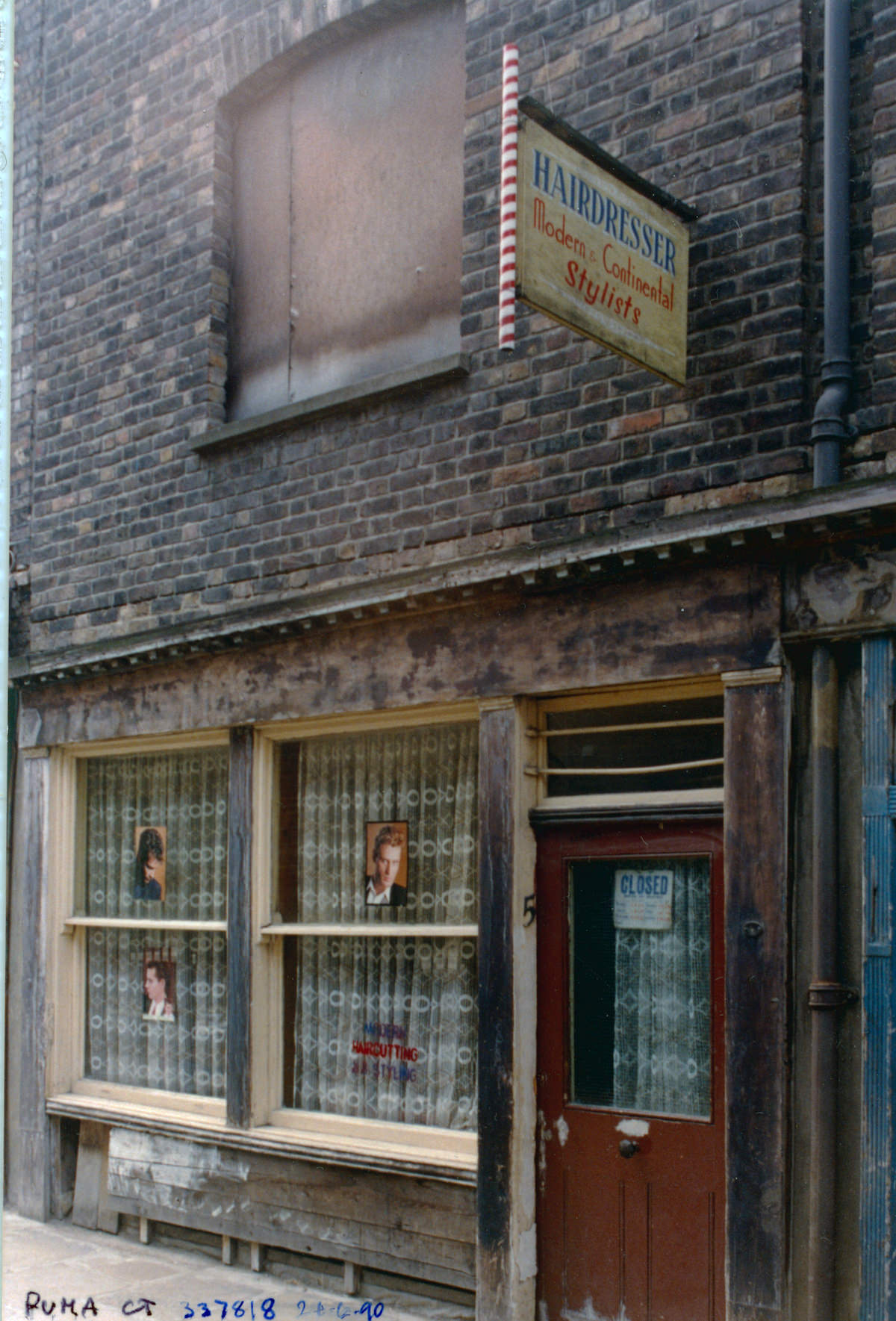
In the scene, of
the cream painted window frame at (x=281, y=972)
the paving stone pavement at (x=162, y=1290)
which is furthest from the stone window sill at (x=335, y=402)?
the paving stone pavement at (x=162, y=1290)

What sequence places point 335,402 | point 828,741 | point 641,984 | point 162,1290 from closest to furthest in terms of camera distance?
point 828,741
point 641,984
point 162,1290
point 335,402

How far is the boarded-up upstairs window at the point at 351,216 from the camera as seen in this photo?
22.7 feet

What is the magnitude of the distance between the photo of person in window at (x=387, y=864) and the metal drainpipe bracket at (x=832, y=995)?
2425mm

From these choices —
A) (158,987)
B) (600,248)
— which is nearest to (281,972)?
(158,987)

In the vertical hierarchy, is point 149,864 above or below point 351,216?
below

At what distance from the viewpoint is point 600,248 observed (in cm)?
507

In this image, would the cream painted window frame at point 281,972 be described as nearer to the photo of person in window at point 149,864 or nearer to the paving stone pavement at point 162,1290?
the paving stone pavement at point 162,1290

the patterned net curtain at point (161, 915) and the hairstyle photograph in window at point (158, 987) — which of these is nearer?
the patterned net curtain at point (161, 915)

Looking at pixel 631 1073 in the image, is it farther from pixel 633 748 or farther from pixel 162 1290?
pixel 162 1290

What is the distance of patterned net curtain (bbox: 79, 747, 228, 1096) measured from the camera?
7.75m

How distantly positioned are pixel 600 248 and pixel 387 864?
3244 millimetres

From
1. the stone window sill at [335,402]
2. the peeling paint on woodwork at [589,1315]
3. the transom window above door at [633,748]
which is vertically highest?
the stone window sill at [335,402]

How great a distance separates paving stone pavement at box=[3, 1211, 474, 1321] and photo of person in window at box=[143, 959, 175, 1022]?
48.9 inches

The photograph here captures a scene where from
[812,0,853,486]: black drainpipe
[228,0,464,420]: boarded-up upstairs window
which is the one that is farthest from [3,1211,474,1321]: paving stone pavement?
[228,0,464,420]: boarded-up upstairs window
